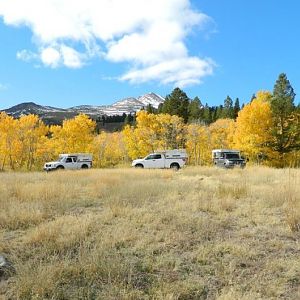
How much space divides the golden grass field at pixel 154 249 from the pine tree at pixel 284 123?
39.9 metres

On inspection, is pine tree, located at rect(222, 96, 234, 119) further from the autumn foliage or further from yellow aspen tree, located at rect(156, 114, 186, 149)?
yellow aspen tree, located at rect(156, 114, 186, 149)

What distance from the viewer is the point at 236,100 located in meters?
112

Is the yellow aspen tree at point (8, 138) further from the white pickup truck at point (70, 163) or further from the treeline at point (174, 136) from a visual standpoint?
the white pickup truck at point (70, 163)

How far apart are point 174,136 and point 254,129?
14.4m

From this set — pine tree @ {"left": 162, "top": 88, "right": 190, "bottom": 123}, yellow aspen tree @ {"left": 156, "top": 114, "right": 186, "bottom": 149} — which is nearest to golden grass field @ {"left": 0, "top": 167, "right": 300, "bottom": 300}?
yellow aspen tree @ {"left": 156, "top": 114, "right": 186, "bottom": 149}

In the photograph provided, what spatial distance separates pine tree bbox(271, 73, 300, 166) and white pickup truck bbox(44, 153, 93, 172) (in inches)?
901

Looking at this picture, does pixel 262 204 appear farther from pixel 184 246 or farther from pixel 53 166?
pixel 53 166

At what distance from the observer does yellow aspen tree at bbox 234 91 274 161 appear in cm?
4575

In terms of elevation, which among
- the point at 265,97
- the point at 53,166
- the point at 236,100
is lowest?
the point at 53,166

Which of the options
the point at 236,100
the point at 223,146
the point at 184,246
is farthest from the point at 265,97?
the point at 236,100

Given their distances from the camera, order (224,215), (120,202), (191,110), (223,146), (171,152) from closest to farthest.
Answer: (224,215), (120,202), (171,152), (223,146), (191,110)

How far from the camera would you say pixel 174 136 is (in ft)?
189

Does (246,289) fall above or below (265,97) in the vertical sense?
below

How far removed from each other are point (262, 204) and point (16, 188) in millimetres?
7905
